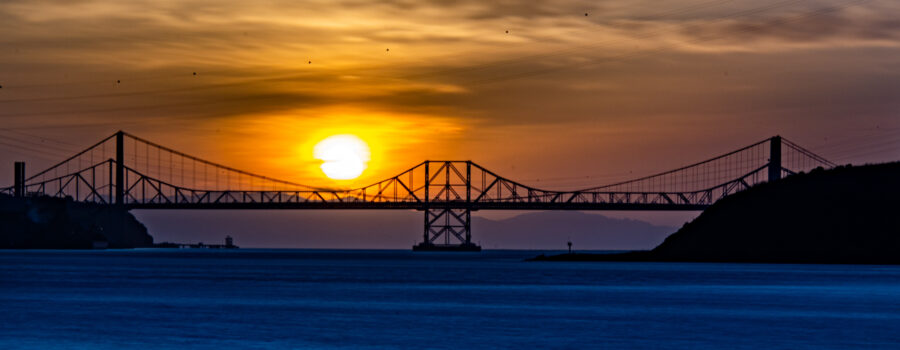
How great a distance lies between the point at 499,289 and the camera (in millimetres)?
62406

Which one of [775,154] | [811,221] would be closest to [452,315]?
[811,221]

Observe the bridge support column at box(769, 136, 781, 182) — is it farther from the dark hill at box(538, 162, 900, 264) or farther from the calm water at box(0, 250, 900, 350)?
the calm water at box(0, 250, 900, 350)

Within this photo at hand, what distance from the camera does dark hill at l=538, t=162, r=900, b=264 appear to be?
4075 inches

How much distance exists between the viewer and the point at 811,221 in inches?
4171

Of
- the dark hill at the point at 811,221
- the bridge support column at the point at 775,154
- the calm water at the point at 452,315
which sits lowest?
the calm water at the point at 452,315

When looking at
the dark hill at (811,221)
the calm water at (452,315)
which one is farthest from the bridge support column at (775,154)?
the calm water at (452,315)

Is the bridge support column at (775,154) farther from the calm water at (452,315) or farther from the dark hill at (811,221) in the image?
the calm water at (452,315)

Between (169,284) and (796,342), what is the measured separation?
4197 centimetres

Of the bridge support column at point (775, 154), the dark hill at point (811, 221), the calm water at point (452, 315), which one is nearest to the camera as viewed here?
the calm water at point (452, 315)

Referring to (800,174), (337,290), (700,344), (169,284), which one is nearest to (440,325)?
(700,344)

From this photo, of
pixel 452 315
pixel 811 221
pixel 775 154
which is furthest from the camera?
pixel 775 154

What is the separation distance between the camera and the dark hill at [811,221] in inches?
4075

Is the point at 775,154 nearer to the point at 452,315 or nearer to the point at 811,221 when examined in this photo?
the point at 811,221

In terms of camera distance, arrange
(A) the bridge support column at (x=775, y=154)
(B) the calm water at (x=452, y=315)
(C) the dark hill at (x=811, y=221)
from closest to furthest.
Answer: (B) the calm water at (x=452, y=315) < (C) the dark hill at (x=811, y=221) < (A) the bridge support column at (x=775, y=154)
